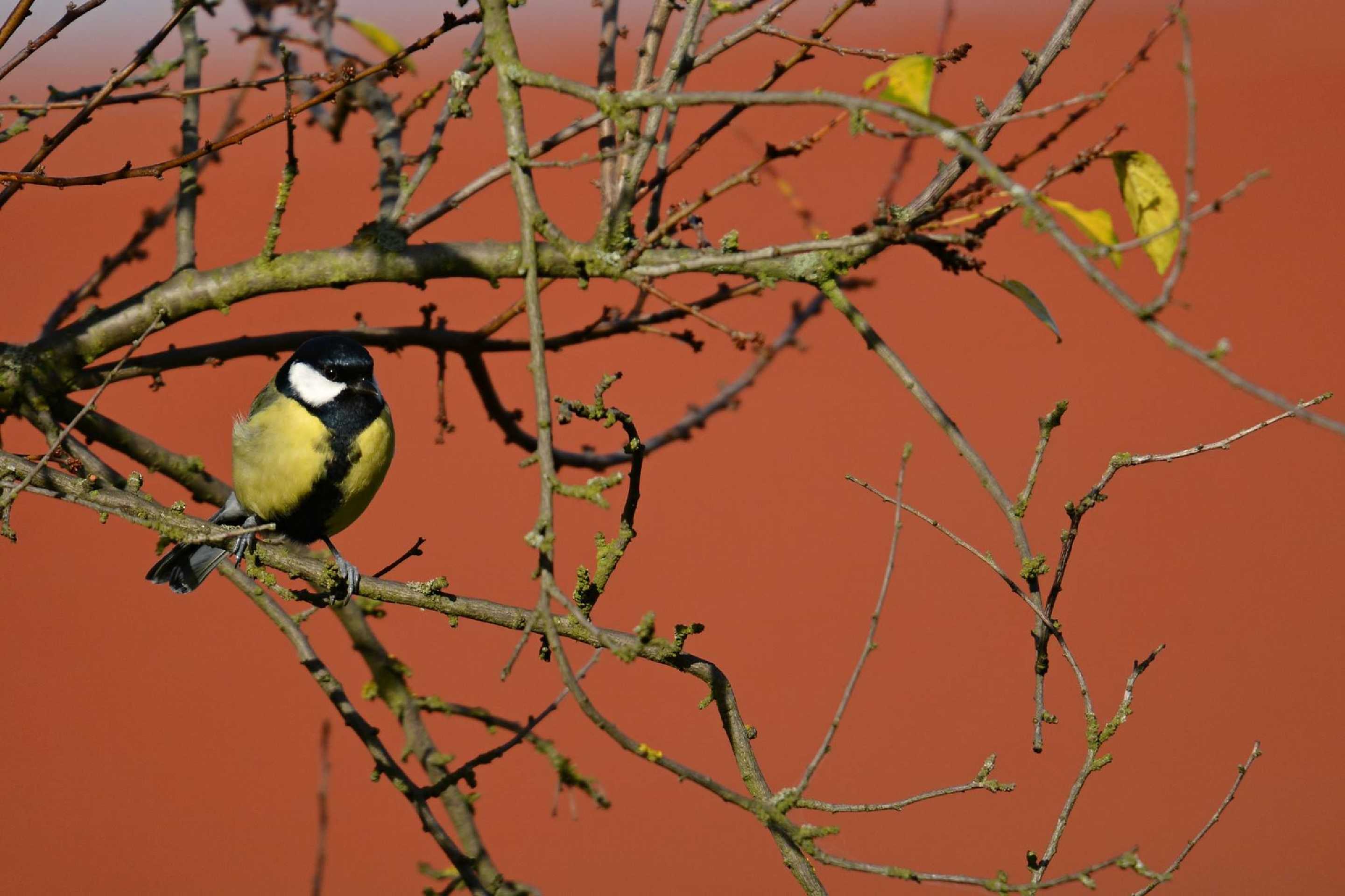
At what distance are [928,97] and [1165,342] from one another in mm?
301

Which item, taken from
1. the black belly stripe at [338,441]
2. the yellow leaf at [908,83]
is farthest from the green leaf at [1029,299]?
the black belly stripe at [338,441]

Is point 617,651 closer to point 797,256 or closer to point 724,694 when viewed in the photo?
point 724,694

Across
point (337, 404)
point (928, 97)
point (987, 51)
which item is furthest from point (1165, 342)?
point (987, 51)

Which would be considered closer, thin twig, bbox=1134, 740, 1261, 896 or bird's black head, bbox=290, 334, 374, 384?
thin twig, bbox=1134, 740, 1261, 896

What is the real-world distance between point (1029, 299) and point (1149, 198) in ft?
0.53

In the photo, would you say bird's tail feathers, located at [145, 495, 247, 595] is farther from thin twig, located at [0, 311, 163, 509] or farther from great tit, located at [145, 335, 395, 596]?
thin twig, located at [0, 311, 163, 509]

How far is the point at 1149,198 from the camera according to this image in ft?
3.50

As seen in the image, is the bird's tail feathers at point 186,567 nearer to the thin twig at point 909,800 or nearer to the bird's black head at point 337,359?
the bird's black head at point 337,359

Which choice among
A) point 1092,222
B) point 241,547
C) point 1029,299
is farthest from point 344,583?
point 1092,222

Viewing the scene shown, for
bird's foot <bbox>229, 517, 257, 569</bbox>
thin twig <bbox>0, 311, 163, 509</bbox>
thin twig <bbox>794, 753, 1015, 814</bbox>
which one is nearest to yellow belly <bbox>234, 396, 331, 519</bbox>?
bird's foot <bbox>229, 517, 257, 569</bbox>

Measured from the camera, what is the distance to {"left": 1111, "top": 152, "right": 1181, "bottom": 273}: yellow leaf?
1.04 m

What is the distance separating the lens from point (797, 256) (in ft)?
4.36

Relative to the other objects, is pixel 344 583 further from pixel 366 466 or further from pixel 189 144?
pixel 189 144

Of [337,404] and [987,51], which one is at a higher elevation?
[987,51]
